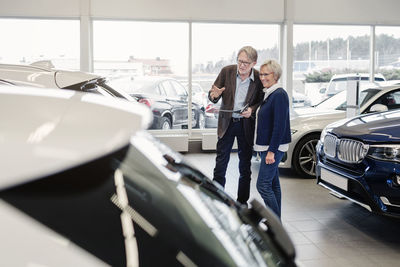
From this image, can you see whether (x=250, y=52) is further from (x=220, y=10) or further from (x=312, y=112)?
(x=220, y=10)

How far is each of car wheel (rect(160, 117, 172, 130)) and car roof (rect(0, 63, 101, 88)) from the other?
20.5 ft

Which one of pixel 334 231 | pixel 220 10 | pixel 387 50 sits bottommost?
pixel 334 231

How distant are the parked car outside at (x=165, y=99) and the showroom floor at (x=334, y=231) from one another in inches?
150

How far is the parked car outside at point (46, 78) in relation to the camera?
10.2ft

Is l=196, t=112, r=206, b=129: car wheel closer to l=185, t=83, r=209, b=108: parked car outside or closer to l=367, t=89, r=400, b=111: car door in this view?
l=185, t=83, r=209, b=108: parked car outside

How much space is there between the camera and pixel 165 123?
966 cm

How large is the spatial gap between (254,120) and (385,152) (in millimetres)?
1277

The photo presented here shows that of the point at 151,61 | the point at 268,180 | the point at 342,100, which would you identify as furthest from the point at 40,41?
the point at 268,180

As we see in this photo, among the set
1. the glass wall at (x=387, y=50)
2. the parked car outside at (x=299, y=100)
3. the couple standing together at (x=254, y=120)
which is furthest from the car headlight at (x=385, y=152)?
the glass wall at (x=387, y=50)

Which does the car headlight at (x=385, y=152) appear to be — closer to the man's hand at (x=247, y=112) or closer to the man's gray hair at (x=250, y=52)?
the man's hand at (x=247, y=112)

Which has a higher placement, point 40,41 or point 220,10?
point 220,10

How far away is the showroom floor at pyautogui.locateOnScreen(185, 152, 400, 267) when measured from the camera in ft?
12.2

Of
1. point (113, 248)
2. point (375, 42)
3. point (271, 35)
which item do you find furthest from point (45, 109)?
point (375, 42)

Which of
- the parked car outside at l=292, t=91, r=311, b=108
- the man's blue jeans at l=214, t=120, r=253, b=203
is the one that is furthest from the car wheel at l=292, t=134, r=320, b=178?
the parked car outside at l=292, t=91, r=311, b=108
